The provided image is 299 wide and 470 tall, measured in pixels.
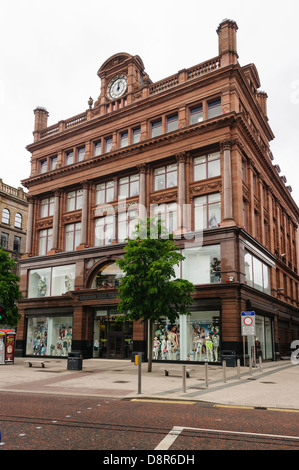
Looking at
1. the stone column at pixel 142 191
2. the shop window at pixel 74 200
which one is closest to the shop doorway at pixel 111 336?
the stone column at pixel 142 191

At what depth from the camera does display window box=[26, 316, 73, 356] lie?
3472 centimetres

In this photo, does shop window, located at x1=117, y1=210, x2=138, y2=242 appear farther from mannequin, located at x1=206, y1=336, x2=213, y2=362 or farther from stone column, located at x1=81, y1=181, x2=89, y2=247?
mannequin, located at x1=206, y1=336, x2=213, y2=362

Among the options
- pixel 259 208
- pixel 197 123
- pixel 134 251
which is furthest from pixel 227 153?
pixel 134 251

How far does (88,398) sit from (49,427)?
498 centimetres

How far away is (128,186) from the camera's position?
35.2 m

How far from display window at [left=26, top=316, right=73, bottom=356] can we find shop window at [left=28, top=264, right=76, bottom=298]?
2409 millimetres

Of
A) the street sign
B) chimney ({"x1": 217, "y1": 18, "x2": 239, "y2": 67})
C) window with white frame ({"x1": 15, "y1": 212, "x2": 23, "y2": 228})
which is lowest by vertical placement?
the street sign

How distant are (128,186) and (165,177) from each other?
378 cm

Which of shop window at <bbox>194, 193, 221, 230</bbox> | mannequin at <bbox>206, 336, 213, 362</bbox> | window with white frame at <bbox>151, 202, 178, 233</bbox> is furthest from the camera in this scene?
window with white frame at <bbox>151, 202, 178, 233</bbox>

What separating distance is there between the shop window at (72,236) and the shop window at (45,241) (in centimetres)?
208

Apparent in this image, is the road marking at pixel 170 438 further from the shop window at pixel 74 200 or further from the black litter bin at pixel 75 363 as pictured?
the shop window at pixel 74 200

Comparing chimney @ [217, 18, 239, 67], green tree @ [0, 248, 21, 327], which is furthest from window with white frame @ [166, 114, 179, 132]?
green tree @ [0, 248, 21, 327]

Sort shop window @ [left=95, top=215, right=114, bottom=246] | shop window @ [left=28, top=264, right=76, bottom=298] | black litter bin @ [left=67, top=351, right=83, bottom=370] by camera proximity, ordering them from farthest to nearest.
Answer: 1. shop window @ [left=28, top=264, right=76, bottom=298]
2. shop window @ [left=95, top=215, right=114, bottom=246]
3. black litter bin @ [left=67, top=351, right=83, bottom=370]
